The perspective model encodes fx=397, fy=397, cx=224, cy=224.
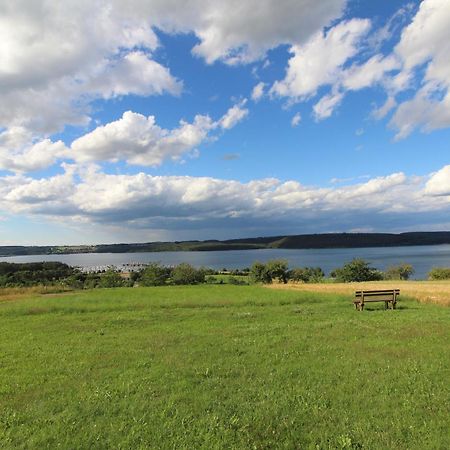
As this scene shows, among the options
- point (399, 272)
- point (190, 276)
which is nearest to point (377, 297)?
point (190, 276)

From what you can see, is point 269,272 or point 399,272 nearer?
point 269,272

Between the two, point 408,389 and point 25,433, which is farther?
point 408,389

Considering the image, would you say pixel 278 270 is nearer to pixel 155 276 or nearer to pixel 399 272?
pixel 155 276

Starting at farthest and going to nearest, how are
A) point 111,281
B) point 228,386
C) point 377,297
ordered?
point 111,281 < point 377,297 < point 228,386

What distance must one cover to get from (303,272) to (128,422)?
108437 mm

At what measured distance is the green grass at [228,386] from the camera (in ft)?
22.4

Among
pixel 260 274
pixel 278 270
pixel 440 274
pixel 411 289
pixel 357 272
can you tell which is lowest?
pixel 260 274

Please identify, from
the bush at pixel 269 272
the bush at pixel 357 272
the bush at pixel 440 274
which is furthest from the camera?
the bush at pixel 269 272

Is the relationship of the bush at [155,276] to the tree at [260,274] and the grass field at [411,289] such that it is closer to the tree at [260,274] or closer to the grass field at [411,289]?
the tree at [260,274]

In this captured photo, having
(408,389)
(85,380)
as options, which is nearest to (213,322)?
(85,380)

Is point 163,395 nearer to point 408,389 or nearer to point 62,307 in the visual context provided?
point 408,389

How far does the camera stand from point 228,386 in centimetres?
920

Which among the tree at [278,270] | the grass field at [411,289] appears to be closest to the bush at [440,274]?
the grass field at [411,289]

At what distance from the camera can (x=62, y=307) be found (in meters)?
25.4
